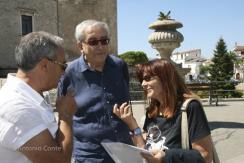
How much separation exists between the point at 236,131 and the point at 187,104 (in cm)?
730

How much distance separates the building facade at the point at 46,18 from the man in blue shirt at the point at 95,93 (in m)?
27.1

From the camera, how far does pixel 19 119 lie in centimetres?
214

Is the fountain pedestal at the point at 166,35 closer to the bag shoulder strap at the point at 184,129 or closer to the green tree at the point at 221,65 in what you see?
the bag shoulder strap at the point at 184,129

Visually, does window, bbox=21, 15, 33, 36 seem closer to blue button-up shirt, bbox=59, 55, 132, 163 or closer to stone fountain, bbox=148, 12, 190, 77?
stone fountain, bbox=148, 12, 190, 77

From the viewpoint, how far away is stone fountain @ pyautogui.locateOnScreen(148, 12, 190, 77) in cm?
1043

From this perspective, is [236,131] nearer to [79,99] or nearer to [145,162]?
[79,99]

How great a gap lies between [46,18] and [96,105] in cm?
3167

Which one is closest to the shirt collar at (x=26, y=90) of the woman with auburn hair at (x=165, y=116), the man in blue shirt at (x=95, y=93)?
the woman with auburn hair at (x=165, y=116)

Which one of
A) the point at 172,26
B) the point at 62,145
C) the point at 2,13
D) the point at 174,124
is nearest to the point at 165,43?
the point at 172,26

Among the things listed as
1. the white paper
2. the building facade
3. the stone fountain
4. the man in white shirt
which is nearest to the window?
the building facade

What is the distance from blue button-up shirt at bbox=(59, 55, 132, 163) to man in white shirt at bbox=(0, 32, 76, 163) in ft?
3.61

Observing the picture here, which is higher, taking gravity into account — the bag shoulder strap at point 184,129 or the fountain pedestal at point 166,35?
the fountain pedestal at point 166,35

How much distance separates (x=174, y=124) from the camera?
9.39ft

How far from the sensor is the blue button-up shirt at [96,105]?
3502mm
